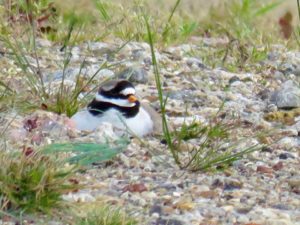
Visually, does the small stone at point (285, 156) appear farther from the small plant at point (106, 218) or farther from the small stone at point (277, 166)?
the small plant at point (106, 218)

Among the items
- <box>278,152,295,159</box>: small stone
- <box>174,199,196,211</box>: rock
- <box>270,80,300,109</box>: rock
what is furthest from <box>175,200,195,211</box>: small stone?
<box>270,80,300,109</box>: rock

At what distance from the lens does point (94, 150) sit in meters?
4.28

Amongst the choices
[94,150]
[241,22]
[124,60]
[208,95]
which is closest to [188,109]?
[208,95]

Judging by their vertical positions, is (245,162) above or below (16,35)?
below

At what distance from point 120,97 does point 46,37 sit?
5.16 ft

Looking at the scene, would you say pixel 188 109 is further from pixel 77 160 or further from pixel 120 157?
pixel 77 160

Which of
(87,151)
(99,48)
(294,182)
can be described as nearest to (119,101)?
(87,151)

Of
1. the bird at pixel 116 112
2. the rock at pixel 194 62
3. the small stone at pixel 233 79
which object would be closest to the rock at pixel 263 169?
the bird at pixel 116 112

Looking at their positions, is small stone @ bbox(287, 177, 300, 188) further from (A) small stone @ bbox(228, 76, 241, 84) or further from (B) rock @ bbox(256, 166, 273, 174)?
(A) small stone @ bbox(228, 76, 241, 84)

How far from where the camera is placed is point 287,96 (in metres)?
5.68

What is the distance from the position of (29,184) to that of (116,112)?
4.47 feet

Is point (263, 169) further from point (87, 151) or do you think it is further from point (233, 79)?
point (233, 79)

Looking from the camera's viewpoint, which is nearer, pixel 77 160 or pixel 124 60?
pixel 77 160

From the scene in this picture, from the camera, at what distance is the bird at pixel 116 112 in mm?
5027
